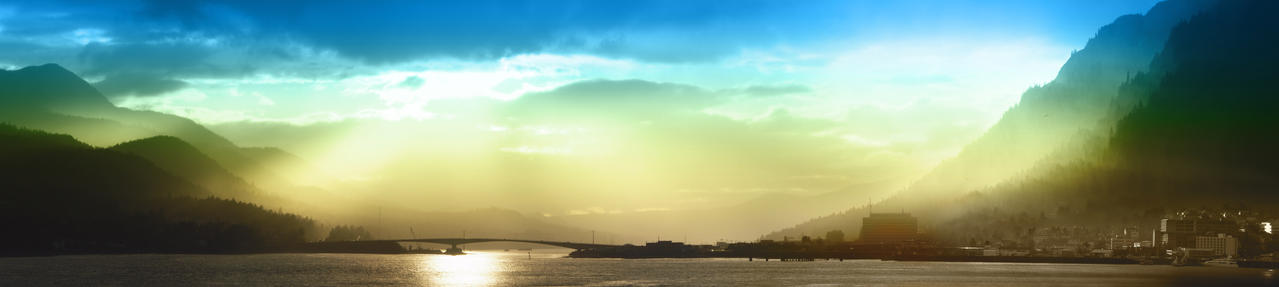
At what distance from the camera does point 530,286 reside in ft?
644

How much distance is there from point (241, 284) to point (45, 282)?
28.8 m

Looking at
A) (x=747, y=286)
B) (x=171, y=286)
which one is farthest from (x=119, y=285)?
(x=747, y=286)

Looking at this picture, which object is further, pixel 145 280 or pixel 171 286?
pixel 145 280

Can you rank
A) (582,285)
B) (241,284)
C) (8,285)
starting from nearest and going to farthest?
(8,285)
(241,284)
(582,285)

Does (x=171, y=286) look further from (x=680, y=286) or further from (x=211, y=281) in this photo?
(x=680, y=286)

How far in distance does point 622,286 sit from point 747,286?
826 inches

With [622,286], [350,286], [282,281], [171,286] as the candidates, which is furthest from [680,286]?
[171,286]

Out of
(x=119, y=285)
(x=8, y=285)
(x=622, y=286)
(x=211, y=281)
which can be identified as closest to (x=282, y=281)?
(x=211, y=281)

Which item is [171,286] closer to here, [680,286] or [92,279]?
[92,279]

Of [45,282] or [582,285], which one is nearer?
[45,282]

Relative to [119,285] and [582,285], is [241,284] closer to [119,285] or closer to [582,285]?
[119,285]

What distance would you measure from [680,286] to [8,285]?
10142cm

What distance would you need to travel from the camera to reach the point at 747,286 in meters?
197

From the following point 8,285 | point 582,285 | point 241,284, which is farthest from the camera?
point 582,285
